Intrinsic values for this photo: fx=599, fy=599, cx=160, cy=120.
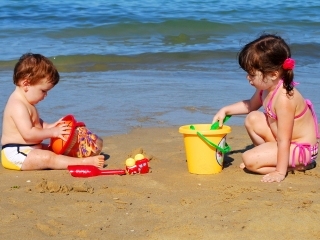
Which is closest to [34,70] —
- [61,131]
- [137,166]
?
[61,131]

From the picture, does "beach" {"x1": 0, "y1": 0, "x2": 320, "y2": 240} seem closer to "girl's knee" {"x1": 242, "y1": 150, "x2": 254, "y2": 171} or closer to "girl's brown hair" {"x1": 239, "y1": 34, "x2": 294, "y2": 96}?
"girl's knee" {"x1": 242, "y1": 150, "x2": 254, "y2": 171}

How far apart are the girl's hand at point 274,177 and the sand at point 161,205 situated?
0.14 feet

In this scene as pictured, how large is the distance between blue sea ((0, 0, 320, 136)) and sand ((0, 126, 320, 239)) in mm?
1534

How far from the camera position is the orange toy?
→ 4.80 metres

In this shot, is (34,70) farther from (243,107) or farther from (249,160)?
(249,160)

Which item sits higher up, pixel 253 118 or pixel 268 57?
pixel 268 57

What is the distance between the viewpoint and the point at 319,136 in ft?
15.3

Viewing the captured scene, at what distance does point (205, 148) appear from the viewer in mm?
4402

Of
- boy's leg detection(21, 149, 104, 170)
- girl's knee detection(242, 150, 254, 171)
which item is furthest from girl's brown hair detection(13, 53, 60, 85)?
girl's knee detection(242, 150, 254, 171)

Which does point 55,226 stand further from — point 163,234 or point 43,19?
point 43,19

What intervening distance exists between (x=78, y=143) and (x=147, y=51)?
6.25m

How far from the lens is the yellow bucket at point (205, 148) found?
434 cm

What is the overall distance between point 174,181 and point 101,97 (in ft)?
9.99

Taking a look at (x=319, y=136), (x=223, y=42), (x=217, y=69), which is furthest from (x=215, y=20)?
(x=319, y=136)
